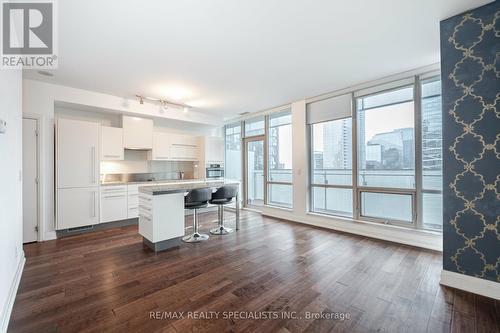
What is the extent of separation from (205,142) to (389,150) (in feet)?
14.1

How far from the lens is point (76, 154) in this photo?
409 cm

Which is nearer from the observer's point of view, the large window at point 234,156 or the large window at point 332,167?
the large window at point 332,167

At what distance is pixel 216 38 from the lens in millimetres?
2596

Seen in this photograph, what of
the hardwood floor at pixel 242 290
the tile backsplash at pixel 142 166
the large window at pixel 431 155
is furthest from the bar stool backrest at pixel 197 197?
the large window at pixel 431 155

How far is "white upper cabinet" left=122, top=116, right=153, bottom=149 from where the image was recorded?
4879 mm

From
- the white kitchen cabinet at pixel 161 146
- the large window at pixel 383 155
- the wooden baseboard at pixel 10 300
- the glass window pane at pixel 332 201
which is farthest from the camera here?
the white kitchen cabinet at pixel 161 146

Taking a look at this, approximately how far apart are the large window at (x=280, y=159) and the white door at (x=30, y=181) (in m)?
4.66

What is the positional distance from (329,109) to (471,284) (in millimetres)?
3373

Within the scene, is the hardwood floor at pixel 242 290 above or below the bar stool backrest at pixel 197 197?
below

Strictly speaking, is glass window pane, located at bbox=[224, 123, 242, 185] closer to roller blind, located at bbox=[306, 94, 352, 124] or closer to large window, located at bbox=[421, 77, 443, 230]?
roller blind, located at bbox=[306, 94, 352, 124]

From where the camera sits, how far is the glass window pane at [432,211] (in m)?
3.33

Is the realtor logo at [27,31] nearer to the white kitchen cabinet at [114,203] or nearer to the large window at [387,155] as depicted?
the white kitchen cabinet at [114,203]

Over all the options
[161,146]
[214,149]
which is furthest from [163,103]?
[214,149]

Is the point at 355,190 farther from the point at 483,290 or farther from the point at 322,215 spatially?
the point at 483,290
